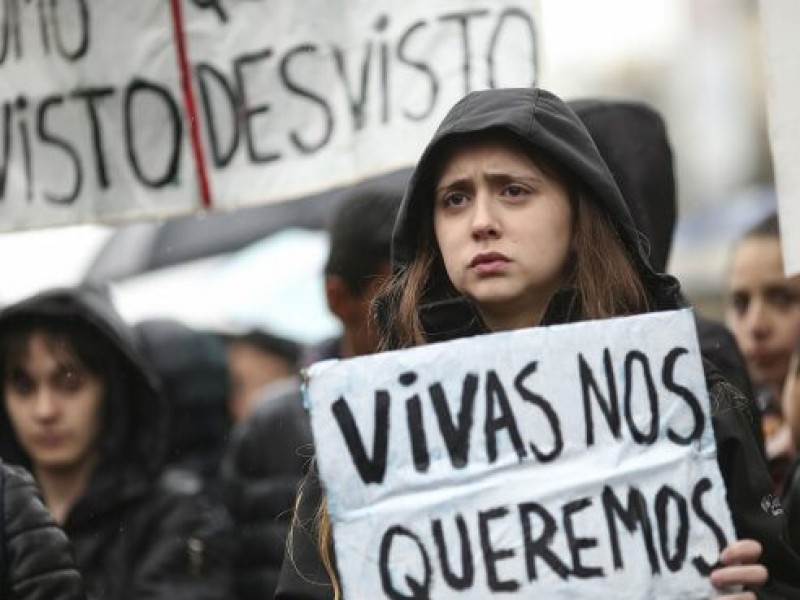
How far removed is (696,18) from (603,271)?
36.2m

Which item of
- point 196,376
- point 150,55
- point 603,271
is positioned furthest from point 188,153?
point 196,376

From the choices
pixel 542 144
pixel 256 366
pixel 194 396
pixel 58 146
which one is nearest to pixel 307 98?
pixel 58 146

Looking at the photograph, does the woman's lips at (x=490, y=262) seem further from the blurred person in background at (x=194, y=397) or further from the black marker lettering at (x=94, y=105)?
the blurred person in background at (x=194, y=397)

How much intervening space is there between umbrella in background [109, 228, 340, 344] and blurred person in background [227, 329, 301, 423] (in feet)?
1.14

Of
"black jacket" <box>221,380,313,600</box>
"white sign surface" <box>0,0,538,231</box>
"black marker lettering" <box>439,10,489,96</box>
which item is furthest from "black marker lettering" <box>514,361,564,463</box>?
"black jacket" <box>221,380,313,600</box>

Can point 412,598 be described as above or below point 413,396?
below

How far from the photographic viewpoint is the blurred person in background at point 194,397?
31.3 ft

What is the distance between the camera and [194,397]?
9.52 m

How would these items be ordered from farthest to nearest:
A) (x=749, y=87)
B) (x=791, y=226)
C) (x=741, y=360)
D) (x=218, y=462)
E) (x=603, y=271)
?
(x=749, y=87)
(x=218, y=462)
(x=741, y=360)
(x=791, y=226)
(x=603, y=271)

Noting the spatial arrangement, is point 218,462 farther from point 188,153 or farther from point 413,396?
point 413,396

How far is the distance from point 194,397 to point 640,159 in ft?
13.2

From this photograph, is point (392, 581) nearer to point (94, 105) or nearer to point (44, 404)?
point (44, 404)

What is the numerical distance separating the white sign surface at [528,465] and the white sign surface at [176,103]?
7.06 feet

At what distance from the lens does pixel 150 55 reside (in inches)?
248
